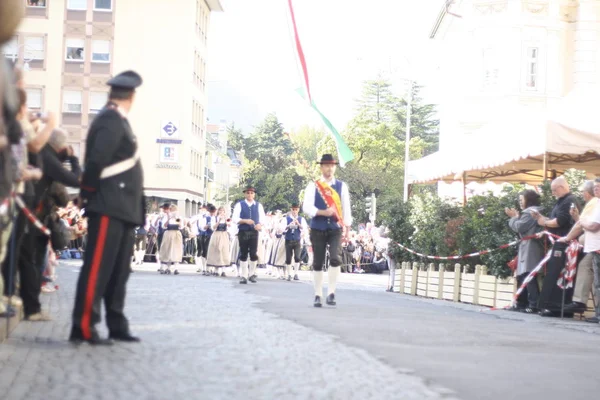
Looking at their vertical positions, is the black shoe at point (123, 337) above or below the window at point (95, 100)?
below

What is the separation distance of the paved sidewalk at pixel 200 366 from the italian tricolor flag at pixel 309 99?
37.3 ft

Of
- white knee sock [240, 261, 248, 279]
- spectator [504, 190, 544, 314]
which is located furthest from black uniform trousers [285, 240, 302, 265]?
spectator [504, 190, 544, 314]

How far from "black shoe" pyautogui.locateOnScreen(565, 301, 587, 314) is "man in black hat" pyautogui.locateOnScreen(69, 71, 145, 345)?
8.97 m

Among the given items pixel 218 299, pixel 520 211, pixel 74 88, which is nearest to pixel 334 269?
pixel 218 299

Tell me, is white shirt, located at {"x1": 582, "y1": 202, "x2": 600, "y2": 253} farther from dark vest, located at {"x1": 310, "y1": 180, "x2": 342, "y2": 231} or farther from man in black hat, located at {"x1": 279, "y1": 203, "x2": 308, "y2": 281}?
man in black hat, located at {"x1": 279, "y1": 203, "x2": 308, "y2": 281}

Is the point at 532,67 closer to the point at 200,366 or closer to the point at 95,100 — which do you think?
the point at 95,100

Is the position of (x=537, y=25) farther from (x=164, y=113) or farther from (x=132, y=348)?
(x=132, y=348)

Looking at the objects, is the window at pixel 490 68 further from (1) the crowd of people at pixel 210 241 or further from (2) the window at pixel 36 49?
(2) the window at pixel 36 49

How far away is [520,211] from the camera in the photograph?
19562mm

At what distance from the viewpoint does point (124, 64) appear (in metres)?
78.6

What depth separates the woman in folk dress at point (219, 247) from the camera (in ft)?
107

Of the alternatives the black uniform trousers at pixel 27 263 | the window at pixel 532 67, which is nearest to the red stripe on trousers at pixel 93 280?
the black uniform trousers at pixel 27 263

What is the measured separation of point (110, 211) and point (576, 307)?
9377 mm

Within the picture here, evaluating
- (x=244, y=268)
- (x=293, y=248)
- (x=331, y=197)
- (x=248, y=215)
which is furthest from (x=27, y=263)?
(x=293, y=248)
